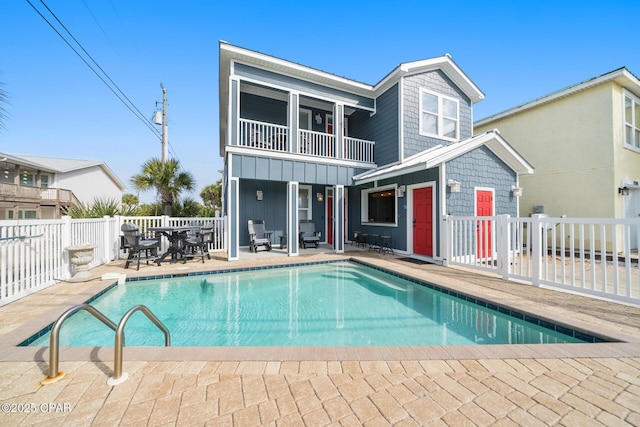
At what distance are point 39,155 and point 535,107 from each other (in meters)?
37.2

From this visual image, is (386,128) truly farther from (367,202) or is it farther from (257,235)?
(257,235)

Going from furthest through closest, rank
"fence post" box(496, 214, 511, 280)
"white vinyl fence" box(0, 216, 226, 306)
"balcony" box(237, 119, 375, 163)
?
"balcony" box(237, 119, 375, 163), "fence post" box(496, 214, 511, 280), "white vinyl fence" box(0, 216, 226, 306)

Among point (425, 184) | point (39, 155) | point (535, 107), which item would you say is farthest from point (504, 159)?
point (39, 155)

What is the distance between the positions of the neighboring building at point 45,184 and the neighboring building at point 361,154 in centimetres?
1077

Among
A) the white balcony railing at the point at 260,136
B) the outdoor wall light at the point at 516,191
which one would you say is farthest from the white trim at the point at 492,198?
the white balcony railing at the point at 260,136

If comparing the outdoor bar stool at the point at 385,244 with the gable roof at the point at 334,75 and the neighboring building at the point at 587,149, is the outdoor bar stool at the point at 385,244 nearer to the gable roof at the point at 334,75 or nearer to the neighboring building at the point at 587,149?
the gable roof at the point at 334,75

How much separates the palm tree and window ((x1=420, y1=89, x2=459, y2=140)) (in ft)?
33.3

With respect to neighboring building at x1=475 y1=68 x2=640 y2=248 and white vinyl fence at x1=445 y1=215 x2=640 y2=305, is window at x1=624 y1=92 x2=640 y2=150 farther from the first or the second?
white vinyl fence at x1=445 y1=215 x2=640 y2=305

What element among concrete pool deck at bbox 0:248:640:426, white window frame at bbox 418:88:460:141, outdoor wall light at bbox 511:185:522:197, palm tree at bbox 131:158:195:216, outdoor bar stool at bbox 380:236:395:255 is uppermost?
white window frame at bbox 418:88:460:141

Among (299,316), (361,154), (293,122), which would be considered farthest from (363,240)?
(299,316)

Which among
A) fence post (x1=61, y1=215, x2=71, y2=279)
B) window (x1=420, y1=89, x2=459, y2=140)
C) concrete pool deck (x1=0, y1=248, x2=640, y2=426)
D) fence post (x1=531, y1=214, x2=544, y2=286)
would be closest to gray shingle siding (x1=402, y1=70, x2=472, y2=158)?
window (x1=420, y1=89, x2=459, y2=140)

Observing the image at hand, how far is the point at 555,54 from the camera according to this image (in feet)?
32.6

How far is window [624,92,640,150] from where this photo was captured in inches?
363

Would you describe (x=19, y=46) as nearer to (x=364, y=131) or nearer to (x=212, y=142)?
(x=212, y=142)
